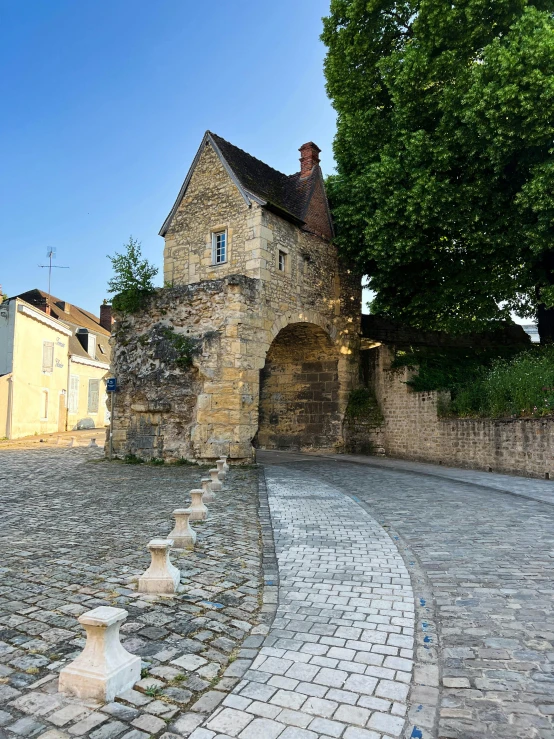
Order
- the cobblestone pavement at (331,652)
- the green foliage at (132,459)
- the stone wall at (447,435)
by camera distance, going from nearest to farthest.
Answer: the cobblestone pavement at (331,652), the stone wall at (447,435), the green foliage at (132,459)

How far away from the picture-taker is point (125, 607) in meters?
3.57

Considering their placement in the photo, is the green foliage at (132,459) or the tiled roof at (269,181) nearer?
the green foliage at (132,459)

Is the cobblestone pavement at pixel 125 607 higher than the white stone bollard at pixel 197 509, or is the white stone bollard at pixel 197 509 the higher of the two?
the white stone bollard at pixel 197 509

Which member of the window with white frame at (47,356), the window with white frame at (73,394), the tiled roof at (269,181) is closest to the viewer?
the tiled roof at (269,181)

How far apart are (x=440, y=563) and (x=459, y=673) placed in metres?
2.01

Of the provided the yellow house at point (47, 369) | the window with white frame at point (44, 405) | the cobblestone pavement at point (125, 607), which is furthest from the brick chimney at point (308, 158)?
the window with white frame at point (44, 405)

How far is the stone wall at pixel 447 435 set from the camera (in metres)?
10.8

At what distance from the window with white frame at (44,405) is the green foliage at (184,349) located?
1365cm

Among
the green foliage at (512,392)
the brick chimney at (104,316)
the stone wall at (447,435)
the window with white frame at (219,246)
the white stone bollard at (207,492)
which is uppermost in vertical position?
the brick chimney at (104,316)

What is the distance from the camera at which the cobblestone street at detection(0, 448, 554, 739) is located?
2369 millimetres

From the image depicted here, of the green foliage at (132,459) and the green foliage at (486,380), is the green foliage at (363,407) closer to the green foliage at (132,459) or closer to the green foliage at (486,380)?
the green foliage at (486,380)

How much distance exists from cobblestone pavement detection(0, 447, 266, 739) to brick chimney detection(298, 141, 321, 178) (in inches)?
494

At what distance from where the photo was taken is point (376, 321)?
1806 cm

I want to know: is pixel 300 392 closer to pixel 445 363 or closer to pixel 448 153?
pixel 445 363
